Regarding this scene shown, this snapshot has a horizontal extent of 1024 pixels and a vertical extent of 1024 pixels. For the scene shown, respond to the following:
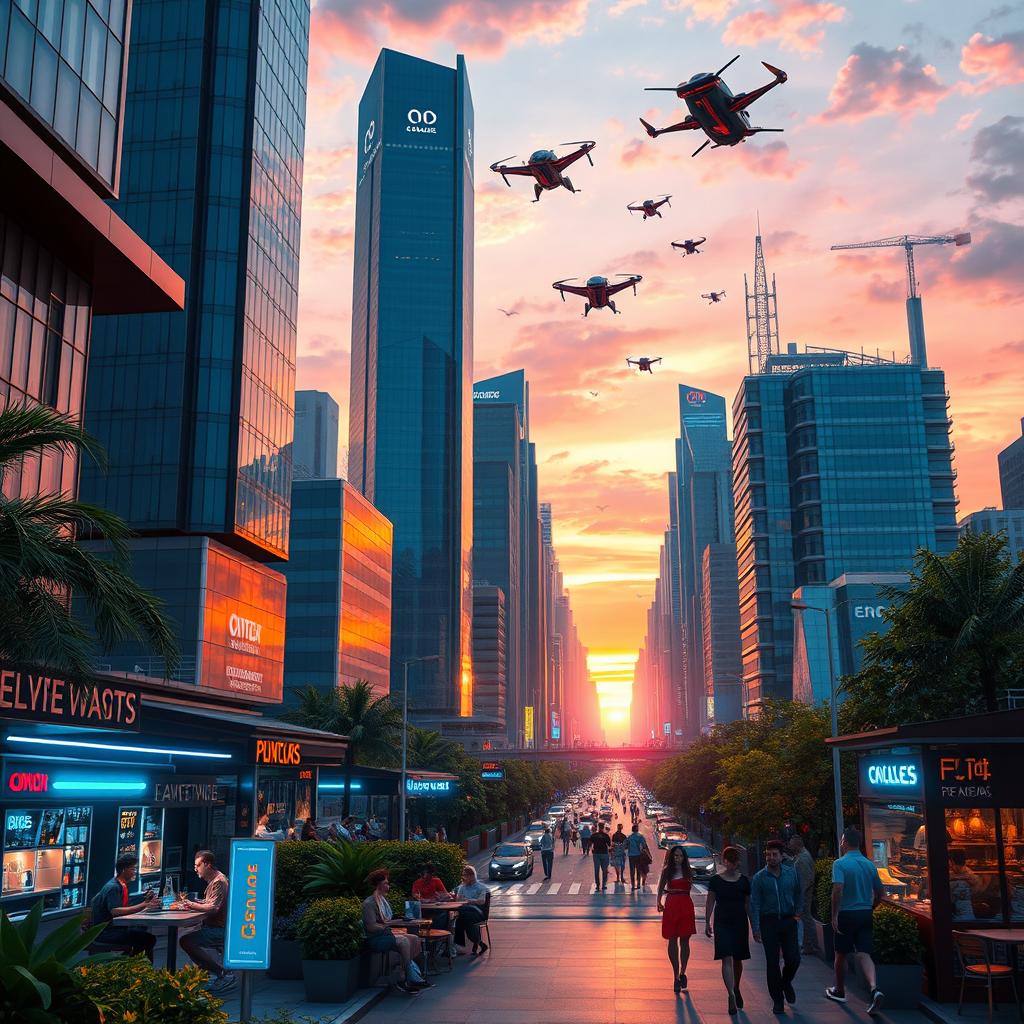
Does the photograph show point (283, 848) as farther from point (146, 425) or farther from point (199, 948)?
point (146, 425)

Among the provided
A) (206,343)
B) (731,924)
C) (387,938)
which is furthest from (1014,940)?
Result: (206,343)

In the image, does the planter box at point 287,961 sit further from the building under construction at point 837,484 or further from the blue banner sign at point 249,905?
the building under construction at point 837,484

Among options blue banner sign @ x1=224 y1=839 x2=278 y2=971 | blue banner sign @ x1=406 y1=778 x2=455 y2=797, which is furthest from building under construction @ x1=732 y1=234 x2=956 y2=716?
blue banner sign @ x1=224 y1=839 x2=278 y2=971

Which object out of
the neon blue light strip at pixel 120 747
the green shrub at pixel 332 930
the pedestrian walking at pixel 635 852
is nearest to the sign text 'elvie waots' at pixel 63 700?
the neon blue light strip at pixel 120 747

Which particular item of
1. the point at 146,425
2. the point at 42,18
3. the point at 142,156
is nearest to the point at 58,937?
the point at 42,18

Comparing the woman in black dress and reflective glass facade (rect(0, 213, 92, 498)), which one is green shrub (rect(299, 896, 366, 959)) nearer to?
the woman in black dress
